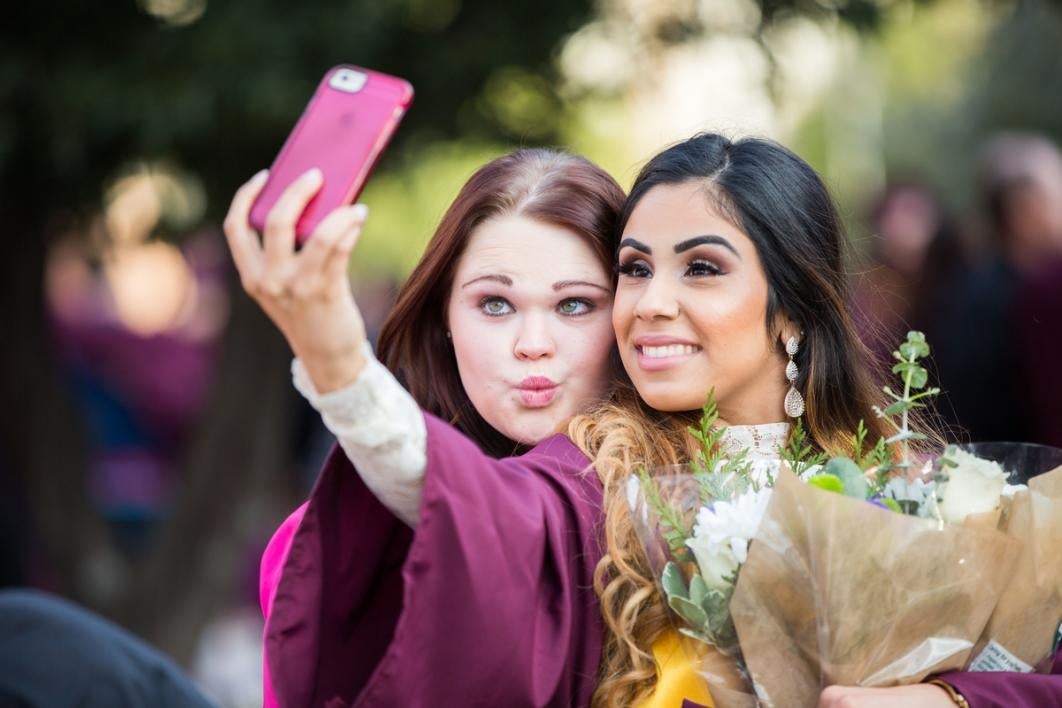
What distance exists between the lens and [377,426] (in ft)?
8.26

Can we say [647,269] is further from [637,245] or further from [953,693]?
[953,693]

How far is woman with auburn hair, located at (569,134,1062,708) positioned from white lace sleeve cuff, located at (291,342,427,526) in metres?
0.47

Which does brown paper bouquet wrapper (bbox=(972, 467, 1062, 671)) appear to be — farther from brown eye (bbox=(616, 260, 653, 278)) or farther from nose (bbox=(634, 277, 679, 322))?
brown eye (bbox=(616, 260, 653, 278))

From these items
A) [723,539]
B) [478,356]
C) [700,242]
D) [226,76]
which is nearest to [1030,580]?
[723,539]

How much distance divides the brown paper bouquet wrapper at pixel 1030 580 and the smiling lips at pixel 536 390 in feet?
3.22

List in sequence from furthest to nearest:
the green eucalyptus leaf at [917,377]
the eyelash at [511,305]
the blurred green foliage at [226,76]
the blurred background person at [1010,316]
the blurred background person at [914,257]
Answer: the blurred background person at [914,257] → the blurred background person at [1010,316] → the blurred green foliage at [226,76] → the eyelash at [511,305] → the green eucalyptus leaf at [917,377]

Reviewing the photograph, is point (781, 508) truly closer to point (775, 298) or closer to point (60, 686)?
point (775, 298)

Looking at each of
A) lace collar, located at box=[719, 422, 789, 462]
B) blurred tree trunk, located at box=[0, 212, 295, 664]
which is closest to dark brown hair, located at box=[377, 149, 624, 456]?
lace collar, located at box=[719, 422, 789, 462]

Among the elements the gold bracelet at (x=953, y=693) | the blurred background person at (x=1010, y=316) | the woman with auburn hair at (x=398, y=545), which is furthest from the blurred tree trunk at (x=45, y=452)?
the gold bracelet at (x=953, y=693)

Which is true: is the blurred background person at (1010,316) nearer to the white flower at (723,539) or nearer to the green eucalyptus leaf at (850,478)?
the green eucalyptus leaf at (850,478)

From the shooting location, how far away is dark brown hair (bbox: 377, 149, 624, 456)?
3.49 m

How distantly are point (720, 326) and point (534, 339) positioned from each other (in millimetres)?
410

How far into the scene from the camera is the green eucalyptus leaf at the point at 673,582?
8.90 feet

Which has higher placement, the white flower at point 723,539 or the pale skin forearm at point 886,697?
the white flower at point 723,539
